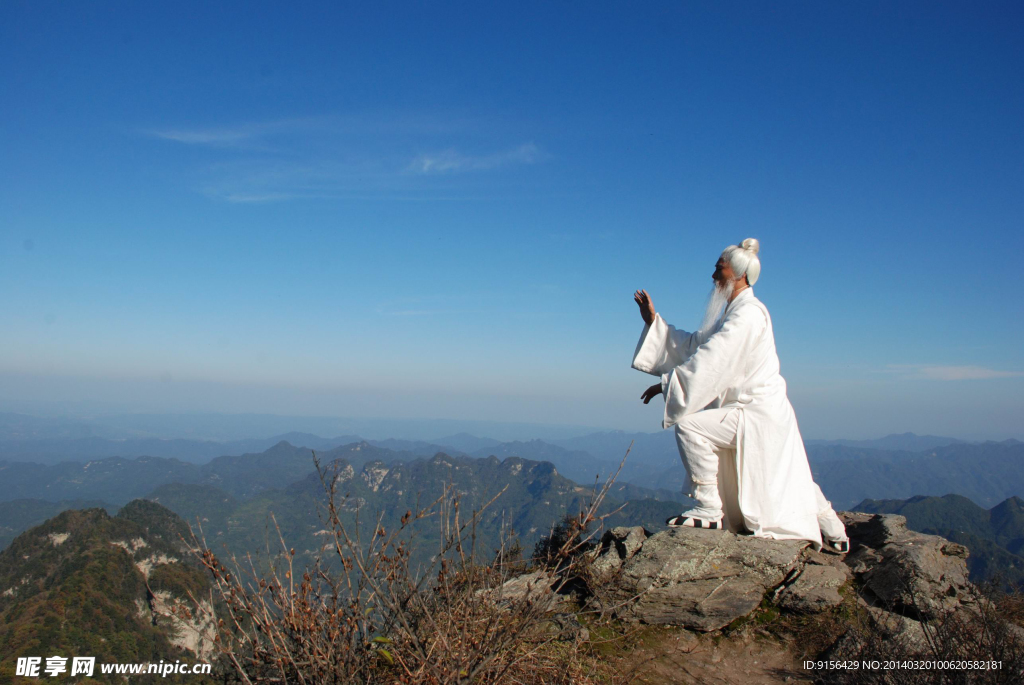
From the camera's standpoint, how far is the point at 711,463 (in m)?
5.11

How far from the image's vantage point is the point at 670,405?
507 cm

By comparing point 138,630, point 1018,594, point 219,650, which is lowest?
point 138,630

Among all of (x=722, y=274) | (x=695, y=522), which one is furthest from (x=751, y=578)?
(x=722, y=274)

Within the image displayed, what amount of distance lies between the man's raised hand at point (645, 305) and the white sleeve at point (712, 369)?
777 millimetres

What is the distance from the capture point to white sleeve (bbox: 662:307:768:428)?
4941 mm

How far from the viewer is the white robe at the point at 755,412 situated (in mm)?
4965

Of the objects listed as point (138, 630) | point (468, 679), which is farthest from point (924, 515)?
point (468, 679)

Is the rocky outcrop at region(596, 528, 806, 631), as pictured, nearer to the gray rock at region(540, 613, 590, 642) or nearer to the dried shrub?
the gray rock at region(540, 613, 590, 642)

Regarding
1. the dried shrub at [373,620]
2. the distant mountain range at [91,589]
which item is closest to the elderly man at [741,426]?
the dried shrub at [373,620]

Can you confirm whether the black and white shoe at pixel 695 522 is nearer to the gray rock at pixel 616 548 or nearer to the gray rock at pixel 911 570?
the gray rock at pixel 616 548

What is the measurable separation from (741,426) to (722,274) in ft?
4.84

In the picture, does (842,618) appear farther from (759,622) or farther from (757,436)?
(757,436)

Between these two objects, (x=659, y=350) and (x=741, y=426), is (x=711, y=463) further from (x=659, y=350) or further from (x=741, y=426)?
(x=659, y=350)

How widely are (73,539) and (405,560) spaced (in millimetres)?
102568
